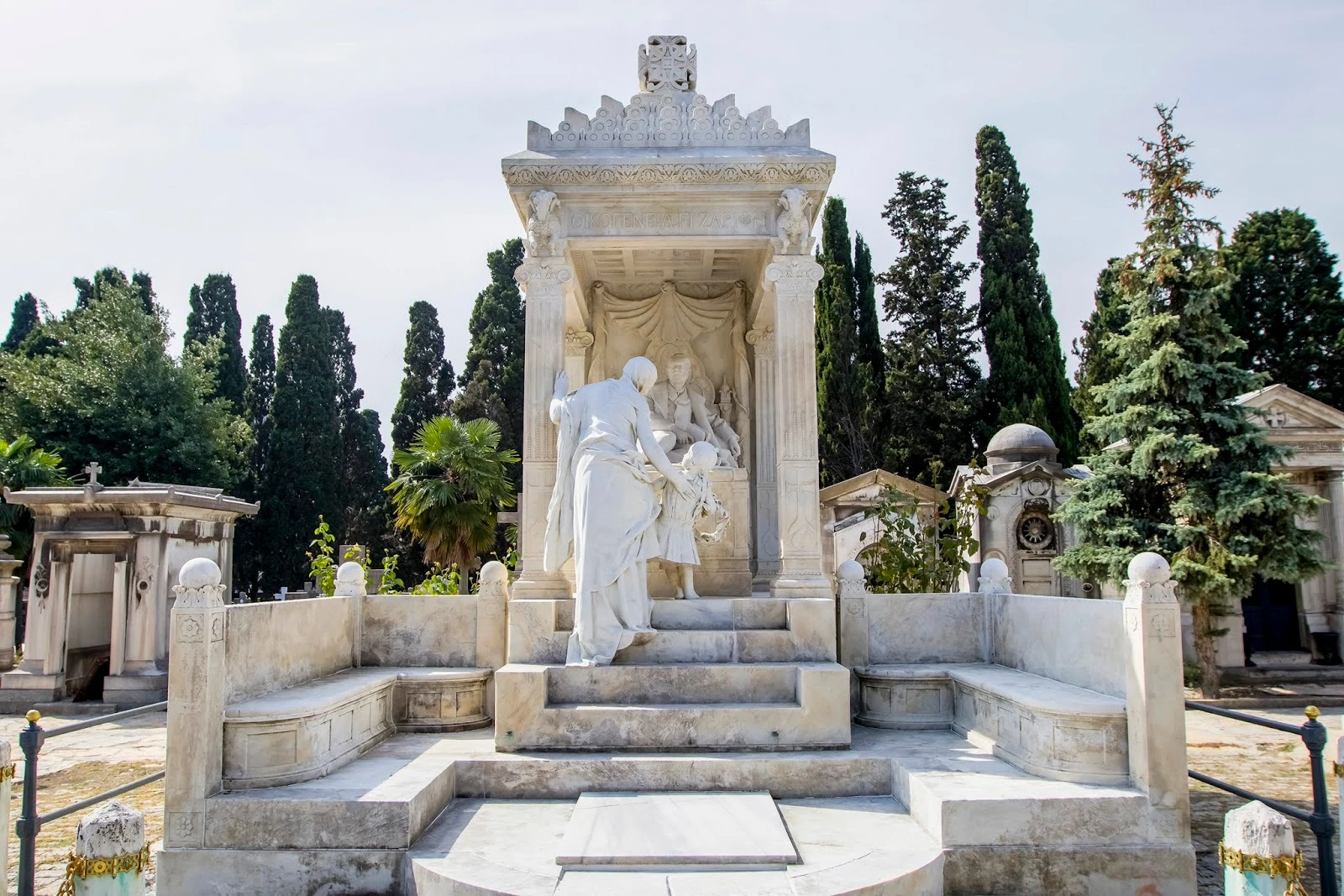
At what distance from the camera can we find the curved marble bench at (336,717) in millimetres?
4824

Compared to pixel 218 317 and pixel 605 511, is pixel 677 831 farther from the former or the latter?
pixel 218 317

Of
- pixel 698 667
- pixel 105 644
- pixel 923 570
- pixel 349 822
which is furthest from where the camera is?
pixel 105 644

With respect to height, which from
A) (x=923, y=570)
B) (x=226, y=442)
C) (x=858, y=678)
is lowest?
(x=858, y=678)

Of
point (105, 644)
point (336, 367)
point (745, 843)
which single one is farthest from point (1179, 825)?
point (336, 367)

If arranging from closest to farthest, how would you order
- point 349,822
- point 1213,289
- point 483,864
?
point 483,864, point 349,822, point 1213,289

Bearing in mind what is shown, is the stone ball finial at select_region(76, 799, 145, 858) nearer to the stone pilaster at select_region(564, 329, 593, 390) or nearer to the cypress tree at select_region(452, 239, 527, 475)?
the stone pilaster at select_region(564, 329, 593, 390)

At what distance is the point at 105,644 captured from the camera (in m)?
15.6

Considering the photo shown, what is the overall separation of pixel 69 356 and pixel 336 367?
9.74 m

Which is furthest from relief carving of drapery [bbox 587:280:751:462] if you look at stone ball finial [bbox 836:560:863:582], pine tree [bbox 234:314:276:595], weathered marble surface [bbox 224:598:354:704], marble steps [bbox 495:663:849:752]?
pine tree [bbox 234:314:276:595]

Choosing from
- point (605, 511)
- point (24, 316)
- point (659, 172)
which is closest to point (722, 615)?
point (605, 511)

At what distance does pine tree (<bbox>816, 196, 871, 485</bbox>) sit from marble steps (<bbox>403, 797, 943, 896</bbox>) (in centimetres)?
2395

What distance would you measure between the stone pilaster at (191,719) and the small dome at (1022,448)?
16942mm

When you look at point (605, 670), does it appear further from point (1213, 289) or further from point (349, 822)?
point (1213, 289)

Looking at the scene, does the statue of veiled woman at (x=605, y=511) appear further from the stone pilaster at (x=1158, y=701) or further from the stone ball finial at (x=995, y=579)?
the stone pilaster at (x=1158, y=701)
